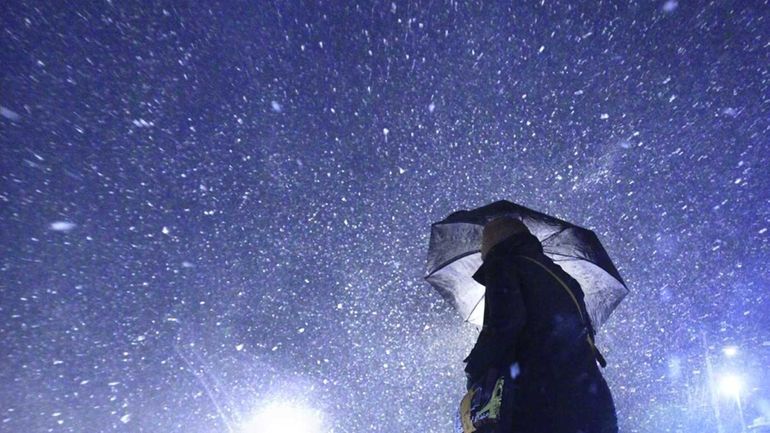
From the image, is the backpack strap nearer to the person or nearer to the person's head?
the person

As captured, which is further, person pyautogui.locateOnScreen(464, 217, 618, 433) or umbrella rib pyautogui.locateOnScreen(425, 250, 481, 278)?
umbrella rib pyautogui.locateOnScreen(425, 250, 481, 278)

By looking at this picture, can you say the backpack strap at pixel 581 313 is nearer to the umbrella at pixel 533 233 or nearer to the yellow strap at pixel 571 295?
the yellow strap at pixel 571 295

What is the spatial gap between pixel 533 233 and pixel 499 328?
1276 millimetres

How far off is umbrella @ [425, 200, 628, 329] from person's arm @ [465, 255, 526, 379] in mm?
997

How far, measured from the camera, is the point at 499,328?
4.80ft

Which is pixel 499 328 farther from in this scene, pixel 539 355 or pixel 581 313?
pixel 581 313

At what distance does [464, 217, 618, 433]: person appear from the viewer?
1372 mm

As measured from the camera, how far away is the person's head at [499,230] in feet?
6.14

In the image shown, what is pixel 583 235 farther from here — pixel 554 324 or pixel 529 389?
pixel 529 389

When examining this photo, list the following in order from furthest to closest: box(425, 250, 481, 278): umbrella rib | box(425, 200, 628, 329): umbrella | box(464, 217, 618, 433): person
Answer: box(425, 250, 481, 278): umbrella rib < box(425, 200, 628, 329): umbrella < box(464, 217, 618, 433): person

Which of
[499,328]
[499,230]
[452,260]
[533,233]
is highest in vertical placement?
[452,260]

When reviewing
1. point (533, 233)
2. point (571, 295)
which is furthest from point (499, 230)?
point (533, 233)

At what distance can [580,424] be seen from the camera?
4.49ft

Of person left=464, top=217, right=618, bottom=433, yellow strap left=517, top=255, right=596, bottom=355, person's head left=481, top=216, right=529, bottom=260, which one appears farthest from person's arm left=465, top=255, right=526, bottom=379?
person's head left=481, top=216, right=529, bottom=260
